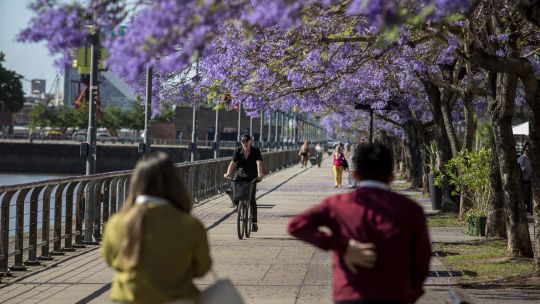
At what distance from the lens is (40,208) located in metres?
14.6

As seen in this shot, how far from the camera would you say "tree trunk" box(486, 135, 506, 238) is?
56.5 feet

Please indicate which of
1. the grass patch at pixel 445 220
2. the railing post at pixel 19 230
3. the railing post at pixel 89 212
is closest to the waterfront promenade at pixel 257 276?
the railing post at pixel 19 230

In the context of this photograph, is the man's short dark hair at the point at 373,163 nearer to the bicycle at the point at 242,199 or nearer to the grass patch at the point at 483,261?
the grass patch at the point at 483,261

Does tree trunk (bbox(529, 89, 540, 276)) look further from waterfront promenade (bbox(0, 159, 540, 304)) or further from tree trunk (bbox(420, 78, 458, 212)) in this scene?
tree trunk (bbox(420, 78, 458, 212))

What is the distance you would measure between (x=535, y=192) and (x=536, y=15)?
388 cm

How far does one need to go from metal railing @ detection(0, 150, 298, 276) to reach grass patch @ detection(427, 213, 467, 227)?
6700mm

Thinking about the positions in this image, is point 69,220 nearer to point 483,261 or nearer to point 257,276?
point 257,276

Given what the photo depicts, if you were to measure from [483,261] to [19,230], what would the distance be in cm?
634

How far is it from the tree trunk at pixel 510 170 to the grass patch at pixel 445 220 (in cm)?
650

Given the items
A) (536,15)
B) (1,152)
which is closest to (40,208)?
(536,15)

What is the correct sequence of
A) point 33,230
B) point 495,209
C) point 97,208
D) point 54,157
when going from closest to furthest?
point 33,230
point 97,208
point 495,209
point 54,157

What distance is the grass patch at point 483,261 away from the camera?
525 inches

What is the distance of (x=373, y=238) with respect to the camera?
5.15m

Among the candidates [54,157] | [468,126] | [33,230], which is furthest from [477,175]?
[54,157]
